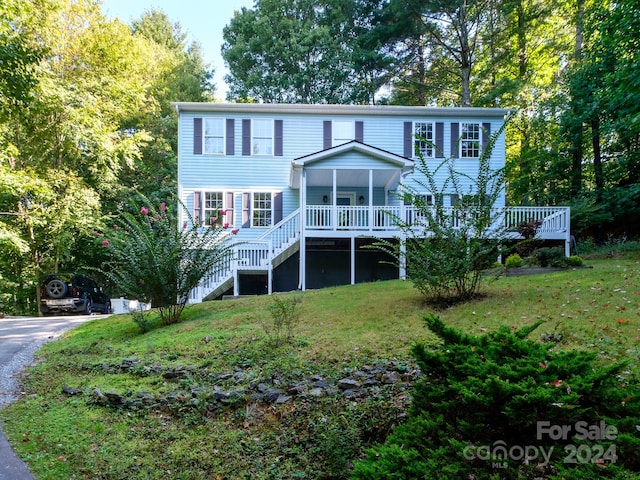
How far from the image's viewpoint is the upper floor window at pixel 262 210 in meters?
15.9

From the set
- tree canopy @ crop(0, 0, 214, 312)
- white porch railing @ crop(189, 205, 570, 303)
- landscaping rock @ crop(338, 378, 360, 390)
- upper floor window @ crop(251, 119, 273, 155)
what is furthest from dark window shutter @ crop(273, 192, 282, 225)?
landscaping rock @ crop(338, 378, 360, 390)

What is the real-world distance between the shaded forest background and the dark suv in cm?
296

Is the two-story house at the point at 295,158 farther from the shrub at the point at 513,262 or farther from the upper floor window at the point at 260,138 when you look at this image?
the shrub at the point at 513,262

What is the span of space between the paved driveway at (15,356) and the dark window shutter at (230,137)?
835cm

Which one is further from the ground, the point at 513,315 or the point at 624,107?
the point at 624,107

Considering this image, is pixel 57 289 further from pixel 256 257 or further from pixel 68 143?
pixel 256 257

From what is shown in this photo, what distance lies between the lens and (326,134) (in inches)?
643

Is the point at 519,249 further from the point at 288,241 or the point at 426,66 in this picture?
the point at 426,66

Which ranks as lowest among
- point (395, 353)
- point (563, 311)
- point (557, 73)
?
point (395, 353)

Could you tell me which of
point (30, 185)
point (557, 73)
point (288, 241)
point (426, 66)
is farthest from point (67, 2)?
point (557, 73)

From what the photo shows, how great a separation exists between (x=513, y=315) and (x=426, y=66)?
22.6 m

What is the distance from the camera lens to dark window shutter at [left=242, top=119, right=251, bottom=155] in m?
16.0

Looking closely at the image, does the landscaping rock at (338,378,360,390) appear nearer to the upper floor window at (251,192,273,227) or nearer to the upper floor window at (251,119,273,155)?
the upper floor window at (251,192,273,227)

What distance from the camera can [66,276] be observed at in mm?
14727
